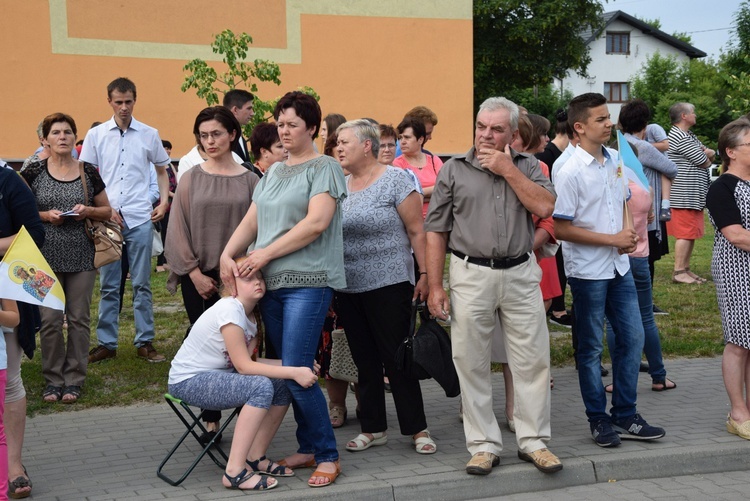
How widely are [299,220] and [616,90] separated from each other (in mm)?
76677

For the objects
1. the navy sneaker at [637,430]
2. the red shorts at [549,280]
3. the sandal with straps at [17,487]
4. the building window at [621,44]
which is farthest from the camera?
the building window at [621,44]

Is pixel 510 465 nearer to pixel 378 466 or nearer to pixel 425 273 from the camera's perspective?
pixel 378 466

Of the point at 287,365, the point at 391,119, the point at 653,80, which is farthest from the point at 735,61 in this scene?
the point at 287,365

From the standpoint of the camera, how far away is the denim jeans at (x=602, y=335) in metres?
5.89

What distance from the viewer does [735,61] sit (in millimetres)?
46219

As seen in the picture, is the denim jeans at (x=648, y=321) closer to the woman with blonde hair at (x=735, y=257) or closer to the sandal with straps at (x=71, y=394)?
the woman with blonde hair at (x=735, y=257)

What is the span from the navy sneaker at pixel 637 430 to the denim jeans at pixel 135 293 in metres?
4.29

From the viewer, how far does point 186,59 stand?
21.8 m

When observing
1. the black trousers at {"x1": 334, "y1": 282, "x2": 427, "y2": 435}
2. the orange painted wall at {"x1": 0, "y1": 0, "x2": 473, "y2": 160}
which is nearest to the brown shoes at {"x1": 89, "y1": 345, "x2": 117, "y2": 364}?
the black trousers at {"x1": 334, "y1": 282, "x2": 427, "y2": 435}

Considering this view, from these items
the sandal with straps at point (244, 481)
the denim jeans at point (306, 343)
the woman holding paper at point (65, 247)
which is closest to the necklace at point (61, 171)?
the woman holding paper at point (65, 247)

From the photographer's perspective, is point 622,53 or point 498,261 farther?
point 622,53

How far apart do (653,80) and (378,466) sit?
68133mm

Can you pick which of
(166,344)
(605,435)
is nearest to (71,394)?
(166,344)

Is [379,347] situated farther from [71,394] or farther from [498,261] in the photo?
[71,394]
